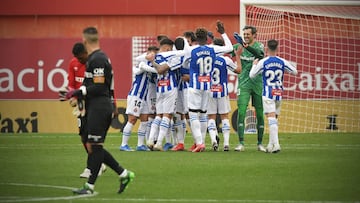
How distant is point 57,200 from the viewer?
41.8 feet

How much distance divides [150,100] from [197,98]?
57.0 inches

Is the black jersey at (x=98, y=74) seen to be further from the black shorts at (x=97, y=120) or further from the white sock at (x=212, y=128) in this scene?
the white sock at (x=212, y=128)

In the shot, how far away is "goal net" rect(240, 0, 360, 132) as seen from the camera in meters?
27.9

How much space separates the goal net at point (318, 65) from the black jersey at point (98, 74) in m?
13.4

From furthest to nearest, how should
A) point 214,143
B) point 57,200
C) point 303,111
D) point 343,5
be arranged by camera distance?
1. point 303,111
2. point 343,5
3. point 214,143
4. point 57,200

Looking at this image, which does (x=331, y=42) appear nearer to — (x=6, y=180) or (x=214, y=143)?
(x=214, y=143)

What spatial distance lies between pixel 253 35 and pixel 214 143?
2105 mm

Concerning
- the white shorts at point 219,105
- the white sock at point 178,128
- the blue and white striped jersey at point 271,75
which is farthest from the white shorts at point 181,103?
the blue and white striped jersey at point 271,75

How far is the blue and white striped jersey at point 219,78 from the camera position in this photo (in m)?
20.0

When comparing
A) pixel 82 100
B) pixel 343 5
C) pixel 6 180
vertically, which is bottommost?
pixel 6 180

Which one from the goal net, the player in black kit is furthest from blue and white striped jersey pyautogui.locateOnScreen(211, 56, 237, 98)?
the player in black kit

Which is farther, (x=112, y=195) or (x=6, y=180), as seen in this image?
(x=6, y=180)

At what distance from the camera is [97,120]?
523 inches

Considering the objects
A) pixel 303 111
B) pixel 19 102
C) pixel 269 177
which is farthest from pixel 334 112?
pixel 269 177
